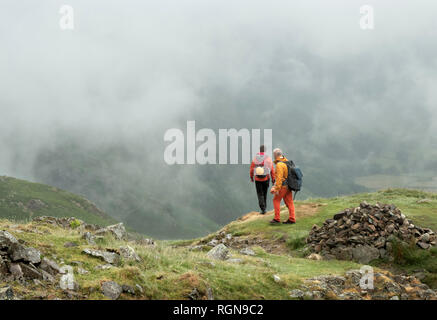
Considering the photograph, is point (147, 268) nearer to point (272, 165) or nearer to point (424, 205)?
point (272, 165)

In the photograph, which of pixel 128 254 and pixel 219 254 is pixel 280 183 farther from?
pixel 128 254

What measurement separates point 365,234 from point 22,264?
510 inches

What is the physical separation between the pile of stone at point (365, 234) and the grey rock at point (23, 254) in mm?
11330

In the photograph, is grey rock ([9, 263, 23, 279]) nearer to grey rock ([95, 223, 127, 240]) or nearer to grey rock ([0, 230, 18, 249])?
grey rock ([0, 230, 18, 249])

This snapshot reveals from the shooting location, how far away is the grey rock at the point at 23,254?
8062 mm

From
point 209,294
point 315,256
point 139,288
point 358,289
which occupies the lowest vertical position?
point 315,256

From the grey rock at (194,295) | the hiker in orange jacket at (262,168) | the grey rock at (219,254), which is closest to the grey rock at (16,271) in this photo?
the grey rock at (194,295)

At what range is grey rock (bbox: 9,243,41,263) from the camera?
806cm

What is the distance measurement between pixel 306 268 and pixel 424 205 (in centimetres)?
1579

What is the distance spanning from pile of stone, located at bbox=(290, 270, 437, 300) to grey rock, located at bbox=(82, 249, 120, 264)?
14.3 ft

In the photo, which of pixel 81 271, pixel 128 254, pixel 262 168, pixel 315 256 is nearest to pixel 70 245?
pixel 128 254

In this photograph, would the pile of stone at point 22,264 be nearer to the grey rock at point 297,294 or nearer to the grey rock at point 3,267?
the grey rock at point 3,267

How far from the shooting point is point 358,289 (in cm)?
1055
